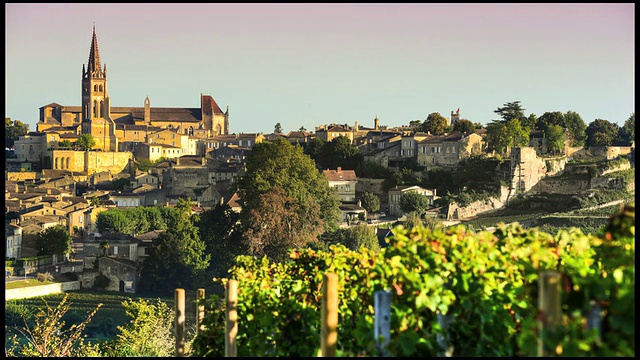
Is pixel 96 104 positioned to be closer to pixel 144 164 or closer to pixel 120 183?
pixel 144 164

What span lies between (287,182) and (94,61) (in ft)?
183

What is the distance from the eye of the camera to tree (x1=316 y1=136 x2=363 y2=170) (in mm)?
57541

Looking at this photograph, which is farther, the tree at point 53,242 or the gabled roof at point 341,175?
the gabled roof at point 341,175

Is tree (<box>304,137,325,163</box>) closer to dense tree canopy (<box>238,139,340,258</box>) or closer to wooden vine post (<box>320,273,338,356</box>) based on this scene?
dense tree canopy (<box>238,139,340,258</box>)

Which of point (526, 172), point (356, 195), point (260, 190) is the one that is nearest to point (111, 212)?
point (356, 195)

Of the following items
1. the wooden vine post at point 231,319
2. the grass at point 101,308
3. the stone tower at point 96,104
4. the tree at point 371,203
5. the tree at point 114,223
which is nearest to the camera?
the wooden vine post at point 231,319

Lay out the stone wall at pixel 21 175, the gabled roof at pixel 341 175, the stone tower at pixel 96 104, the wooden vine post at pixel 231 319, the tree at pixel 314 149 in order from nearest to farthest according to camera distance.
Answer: the wooden vine post at pixel 231 319 → the gabled roof at pixel 341 175 → the tree at pixel 314 149 → the stone wall at pixel 21 175 → the stone tower at pixel 96 104

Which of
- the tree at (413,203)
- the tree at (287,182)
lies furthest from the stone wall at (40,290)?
the tree at (413,203)

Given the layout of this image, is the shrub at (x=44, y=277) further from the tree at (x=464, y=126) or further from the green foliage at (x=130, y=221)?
the tree at (x=464, y=126)

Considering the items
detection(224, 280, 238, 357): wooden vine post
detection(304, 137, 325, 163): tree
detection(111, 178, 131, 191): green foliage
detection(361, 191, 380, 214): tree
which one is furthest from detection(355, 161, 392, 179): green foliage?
detection(224, 280, 238, 357): wooden vine post

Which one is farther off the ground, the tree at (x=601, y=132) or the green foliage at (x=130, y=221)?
the tree at (x=601, y=132)

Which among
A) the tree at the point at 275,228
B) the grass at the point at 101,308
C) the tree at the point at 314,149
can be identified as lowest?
the grass at the point at 101,308

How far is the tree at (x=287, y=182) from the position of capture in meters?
38.1

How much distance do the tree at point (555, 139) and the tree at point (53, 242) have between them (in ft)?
84.0
